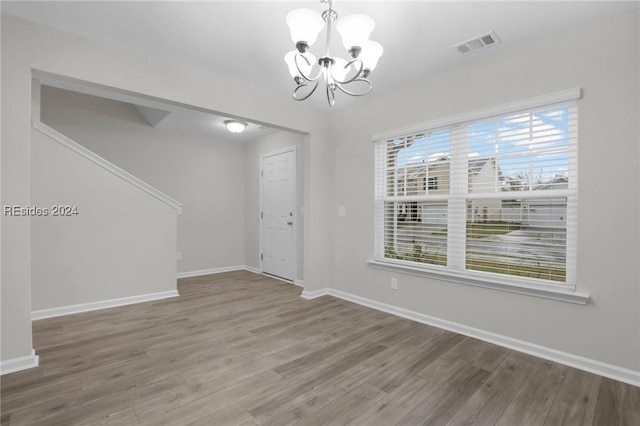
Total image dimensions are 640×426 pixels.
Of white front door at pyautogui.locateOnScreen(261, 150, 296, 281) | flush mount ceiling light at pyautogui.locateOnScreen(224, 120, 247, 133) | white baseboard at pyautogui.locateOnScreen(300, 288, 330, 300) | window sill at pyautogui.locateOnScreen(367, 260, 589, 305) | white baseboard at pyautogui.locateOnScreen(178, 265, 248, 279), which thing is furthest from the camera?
white baseboard at pyautogui.locateOnScreen(178, 265, 248, 279)

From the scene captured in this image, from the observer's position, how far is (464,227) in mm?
2996

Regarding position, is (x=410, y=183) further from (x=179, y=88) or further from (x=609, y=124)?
(x=179, y=88)

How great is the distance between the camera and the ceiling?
2107 millimetres

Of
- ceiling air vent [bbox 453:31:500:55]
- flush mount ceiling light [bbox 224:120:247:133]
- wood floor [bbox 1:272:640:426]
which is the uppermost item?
ceiling air vent [bbox 453:31:500:55]

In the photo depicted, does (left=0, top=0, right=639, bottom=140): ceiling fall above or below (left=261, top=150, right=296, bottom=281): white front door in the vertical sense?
above

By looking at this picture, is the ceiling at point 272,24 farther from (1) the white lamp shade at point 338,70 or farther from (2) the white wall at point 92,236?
(2) the white wall at point 92,236

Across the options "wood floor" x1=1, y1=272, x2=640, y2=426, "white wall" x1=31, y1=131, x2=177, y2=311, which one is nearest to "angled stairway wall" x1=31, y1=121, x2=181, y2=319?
"white wall" x1=31, y1=131, x2=177, y2=311

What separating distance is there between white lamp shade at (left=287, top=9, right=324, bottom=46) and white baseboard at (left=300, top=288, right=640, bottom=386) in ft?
9.30

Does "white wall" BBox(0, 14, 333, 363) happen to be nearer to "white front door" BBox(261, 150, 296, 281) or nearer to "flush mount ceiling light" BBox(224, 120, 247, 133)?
"flush mount ceiling light" BBox(224, 120, 247, 133)

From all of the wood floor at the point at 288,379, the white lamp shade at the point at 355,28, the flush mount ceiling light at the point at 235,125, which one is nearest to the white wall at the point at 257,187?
the flush mount ceiling light at the point at 235,125

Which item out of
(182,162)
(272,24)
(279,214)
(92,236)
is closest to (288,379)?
(272,24)

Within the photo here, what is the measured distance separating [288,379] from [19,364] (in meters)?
1.99

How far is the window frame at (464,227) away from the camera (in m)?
2.38

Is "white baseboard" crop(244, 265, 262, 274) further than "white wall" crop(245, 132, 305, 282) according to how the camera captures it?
Yes
